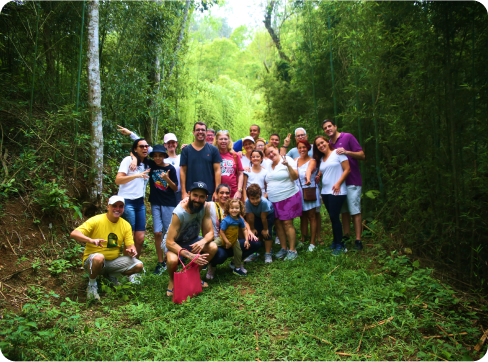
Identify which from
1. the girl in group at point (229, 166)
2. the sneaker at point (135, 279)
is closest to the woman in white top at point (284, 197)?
the girl in group at point (229, 166)

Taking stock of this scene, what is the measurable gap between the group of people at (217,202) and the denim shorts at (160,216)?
0.04ft

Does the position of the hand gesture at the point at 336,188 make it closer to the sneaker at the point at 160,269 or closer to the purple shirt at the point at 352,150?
the purple shirt at the point at 352,150

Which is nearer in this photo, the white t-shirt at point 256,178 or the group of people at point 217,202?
the group of people at point 217,202

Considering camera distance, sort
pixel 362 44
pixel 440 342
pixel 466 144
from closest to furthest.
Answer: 1. pixel 440 342
2. pixel 466 144
3. pixel 362 44

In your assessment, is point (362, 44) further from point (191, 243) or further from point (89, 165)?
point (89, 165)

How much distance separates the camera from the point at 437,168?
2781 mm

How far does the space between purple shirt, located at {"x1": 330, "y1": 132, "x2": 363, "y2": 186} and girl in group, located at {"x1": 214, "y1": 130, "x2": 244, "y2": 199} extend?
1.32m

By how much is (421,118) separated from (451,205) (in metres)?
0.90

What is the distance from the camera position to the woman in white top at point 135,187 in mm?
3342

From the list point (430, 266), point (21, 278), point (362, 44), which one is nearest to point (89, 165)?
point (21, 278)

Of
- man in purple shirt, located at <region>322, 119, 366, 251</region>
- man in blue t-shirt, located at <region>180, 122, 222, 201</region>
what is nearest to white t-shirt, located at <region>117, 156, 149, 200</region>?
man in blue t-shirt, located at <region>180, 122, 222, 201</region>

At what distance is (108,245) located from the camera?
3.03 metres

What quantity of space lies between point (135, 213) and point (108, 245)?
0.53 m

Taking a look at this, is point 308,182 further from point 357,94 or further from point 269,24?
point 269,24
